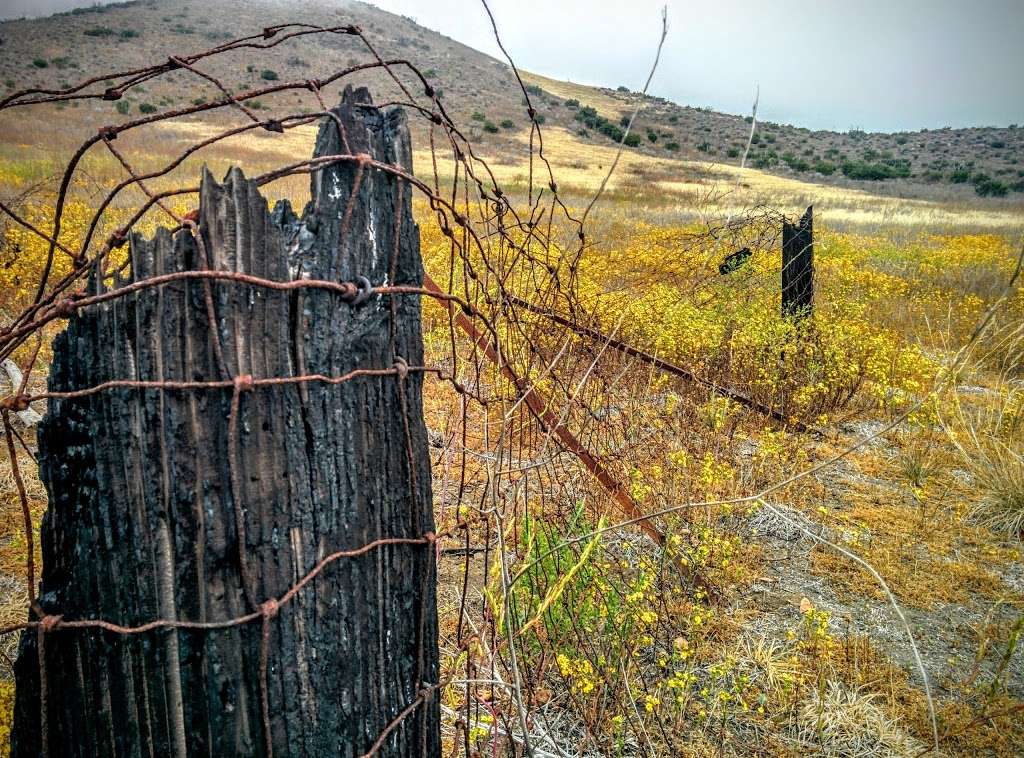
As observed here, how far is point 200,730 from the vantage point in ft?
2.67

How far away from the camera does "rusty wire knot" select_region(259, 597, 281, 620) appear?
0.80 m

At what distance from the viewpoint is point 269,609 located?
796mm

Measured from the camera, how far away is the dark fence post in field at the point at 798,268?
15.3 ft

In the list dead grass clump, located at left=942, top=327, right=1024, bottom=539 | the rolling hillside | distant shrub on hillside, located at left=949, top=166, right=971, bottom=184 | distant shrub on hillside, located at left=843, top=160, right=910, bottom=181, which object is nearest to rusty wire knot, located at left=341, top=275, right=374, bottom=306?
dead grass clump, located at left=942, top=327, right=1024, bottom=539

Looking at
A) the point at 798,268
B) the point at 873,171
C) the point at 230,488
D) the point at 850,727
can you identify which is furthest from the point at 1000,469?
the point at 873,171

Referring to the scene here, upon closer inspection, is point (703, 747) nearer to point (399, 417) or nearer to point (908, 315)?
point (399, 417)

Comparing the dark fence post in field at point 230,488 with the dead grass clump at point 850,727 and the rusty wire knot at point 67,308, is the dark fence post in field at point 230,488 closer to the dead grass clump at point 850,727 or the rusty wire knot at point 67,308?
the rusty wire knot at point 67,308

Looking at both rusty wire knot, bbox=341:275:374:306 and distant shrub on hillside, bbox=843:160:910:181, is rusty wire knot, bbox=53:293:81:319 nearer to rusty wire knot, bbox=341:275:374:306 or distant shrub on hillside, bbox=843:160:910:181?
rusty wire knot, bbox=341:275:374:306

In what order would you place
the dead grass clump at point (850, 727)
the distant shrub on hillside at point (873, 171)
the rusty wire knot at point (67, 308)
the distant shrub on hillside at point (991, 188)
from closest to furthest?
the rusty wire knot at point (67, 308), the dead grass clump at point (850, 727), the distant shrub on hillside at point (991, 188), the distant shrub on hillside at point (873, 171)

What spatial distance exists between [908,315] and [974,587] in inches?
208

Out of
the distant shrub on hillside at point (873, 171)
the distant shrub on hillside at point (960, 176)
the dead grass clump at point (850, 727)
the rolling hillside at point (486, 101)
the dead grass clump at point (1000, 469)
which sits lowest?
the dead grass clump at point (850, 727)

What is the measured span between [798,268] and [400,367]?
479cm

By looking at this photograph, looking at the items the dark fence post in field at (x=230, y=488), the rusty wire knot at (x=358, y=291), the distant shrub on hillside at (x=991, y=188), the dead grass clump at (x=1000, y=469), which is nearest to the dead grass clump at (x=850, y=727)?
the dead grass clump at (x=1000, y=469)

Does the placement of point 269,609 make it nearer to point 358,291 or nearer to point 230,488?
point 230,488
